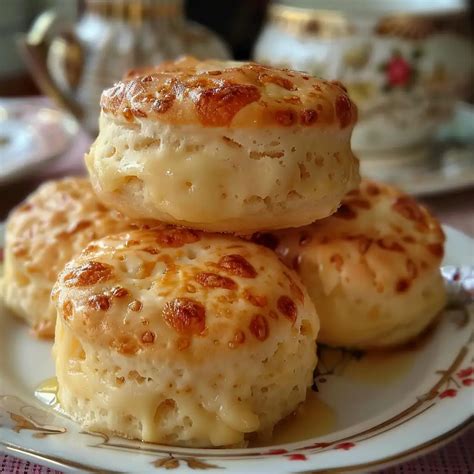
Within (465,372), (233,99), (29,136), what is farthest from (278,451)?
(29,136)

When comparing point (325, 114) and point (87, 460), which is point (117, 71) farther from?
point (87, 460)

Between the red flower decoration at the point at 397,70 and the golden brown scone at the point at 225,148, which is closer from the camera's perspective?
the golden brown scone at the point at 225,148

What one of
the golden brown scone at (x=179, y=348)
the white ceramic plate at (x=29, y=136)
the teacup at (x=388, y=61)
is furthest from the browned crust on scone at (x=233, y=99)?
the teacup at (x=388, y=61)

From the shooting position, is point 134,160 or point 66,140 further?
point 66,140

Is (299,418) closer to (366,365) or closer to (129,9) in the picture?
(366,365)

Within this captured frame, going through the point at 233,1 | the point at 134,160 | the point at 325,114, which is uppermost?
the point at 325,114

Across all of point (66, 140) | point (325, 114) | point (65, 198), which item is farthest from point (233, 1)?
point (325, 114)

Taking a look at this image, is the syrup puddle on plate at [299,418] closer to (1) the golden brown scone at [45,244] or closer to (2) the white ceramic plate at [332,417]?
(2) the white ceramic plate at [332,417]
